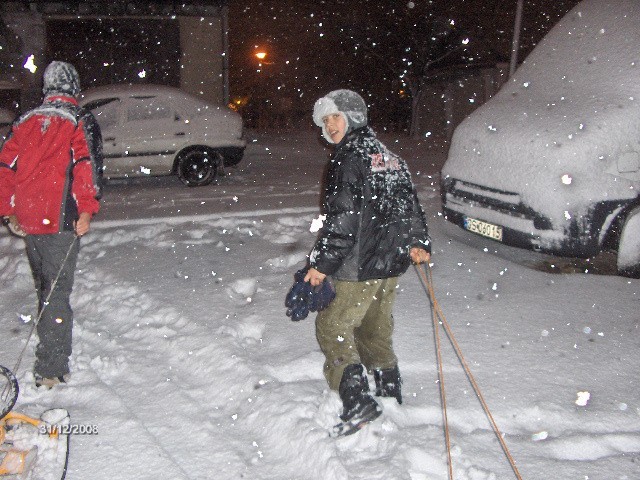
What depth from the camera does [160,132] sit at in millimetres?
9805

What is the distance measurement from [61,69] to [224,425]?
2.15 meters

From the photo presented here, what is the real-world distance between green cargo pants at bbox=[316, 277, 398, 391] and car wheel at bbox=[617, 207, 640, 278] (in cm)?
297

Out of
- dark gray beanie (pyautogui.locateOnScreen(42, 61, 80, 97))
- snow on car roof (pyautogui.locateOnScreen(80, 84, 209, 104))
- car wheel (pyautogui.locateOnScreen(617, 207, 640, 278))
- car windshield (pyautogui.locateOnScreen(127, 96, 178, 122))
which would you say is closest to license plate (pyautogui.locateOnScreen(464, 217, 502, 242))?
car wheel (pyautogui.locateOnScreen(617, 207, 640, 278))

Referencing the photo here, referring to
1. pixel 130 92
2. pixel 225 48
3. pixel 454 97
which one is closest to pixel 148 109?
pixel 130 92

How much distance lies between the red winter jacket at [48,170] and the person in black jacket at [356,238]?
1.34 metres

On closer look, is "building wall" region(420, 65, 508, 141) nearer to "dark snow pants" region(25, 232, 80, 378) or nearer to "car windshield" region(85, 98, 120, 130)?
"car windshield" region(85, 98, 120, 130)

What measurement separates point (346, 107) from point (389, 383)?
149 centimetres

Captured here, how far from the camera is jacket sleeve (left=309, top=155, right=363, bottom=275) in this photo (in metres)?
2.89

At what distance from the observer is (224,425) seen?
3289 mm

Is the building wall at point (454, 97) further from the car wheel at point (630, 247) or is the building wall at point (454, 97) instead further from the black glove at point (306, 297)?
the black glove at point (306, 297)

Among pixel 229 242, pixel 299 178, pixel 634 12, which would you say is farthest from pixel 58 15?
pixel 634 12

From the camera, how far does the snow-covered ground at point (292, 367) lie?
9.78ft

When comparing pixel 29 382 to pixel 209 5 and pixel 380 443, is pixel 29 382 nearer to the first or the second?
pixel 380 443
